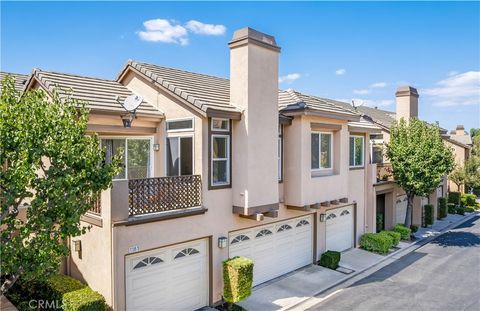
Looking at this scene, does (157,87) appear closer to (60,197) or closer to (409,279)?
(60,197)

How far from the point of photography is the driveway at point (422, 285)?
12.2 m

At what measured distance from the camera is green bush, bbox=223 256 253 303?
440 inches

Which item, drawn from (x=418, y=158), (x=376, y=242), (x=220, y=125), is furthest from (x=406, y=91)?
(x=220, y=125)

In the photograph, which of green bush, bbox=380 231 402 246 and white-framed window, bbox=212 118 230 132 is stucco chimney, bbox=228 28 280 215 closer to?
white-framed window, bbox=212 118 230 132

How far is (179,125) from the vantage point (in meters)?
12.6

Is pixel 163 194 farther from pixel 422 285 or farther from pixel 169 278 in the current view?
pixel 422 285

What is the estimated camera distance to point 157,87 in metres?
13.4

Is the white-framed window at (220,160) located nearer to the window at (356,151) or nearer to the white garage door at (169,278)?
the white garage door at (169,278)

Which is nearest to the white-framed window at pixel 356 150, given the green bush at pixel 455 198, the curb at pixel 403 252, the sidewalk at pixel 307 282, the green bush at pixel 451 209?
the sidewalk at pixel 307 282

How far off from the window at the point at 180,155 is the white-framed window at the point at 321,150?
6.02 meters

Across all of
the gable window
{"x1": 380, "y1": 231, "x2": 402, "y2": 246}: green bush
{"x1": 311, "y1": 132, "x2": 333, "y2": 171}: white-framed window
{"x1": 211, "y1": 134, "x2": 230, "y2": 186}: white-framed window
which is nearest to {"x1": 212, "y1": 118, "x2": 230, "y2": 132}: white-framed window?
the gable window

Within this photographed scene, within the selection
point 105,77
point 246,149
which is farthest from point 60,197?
point 105,77

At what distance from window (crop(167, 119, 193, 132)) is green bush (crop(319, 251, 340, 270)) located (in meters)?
8.88

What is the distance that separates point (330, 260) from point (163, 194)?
29.7 feet
